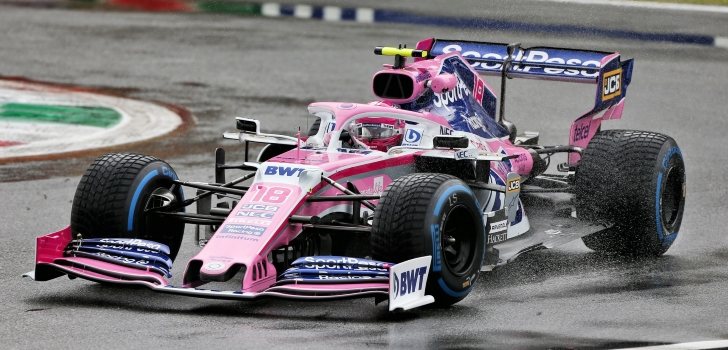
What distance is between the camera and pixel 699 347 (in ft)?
28.3

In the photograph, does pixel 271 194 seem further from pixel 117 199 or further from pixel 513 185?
pixel 513 185

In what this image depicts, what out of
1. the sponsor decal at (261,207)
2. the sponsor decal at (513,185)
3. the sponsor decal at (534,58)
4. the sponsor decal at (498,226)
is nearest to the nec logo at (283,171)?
the sponsor decal at (261,207)

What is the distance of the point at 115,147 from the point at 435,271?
7.06 metres

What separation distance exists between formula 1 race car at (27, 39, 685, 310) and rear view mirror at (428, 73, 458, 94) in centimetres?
1

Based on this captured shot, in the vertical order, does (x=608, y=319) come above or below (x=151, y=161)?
below

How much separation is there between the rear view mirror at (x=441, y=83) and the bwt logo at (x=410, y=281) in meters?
2.37

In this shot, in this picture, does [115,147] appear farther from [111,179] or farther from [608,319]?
[608,319]

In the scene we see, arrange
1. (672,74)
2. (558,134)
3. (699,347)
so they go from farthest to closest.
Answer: (672,74), (558,134), (699,347)

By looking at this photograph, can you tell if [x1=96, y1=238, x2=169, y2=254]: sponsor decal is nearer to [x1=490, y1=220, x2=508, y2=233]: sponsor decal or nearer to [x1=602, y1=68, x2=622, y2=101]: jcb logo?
[x1=490, y1=220, x2=508, y2=233]: sponsor decal

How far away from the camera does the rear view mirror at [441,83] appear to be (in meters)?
11.2

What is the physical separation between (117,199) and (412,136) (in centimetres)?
211

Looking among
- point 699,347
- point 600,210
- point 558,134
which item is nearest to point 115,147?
point 558,134

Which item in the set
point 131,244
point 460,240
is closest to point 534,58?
point 460,240

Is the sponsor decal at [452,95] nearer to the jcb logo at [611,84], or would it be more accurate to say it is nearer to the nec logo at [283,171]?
the jcb logo at [611,84]
